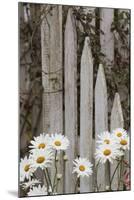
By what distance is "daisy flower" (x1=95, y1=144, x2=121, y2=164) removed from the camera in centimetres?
291

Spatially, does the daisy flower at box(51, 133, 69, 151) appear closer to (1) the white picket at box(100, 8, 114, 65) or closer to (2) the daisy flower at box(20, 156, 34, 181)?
(2) the daisy flower at box(20, 156, 34, 181)

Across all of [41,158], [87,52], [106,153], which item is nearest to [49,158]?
[41,158]

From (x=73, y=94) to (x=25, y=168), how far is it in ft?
1.41

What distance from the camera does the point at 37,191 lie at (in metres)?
2.81

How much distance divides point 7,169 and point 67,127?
1.17 feet

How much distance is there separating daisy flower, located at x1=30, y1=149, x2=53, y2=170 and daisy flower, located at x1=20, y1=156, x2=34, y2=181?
0.02 metres

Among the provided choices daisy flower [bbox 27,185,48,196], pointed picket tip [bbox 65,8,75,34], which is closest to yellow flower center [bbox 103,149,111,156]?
daisy flower [bbox 27,185,48,196]

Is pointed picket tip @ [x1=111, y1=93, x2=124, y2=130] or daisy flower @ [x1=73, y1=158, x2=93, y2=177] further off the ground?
pointed picket tip @ [x1=111, y1=93, x2=124, y2=130]

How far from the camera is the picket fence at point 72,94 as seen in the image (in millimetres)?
2824

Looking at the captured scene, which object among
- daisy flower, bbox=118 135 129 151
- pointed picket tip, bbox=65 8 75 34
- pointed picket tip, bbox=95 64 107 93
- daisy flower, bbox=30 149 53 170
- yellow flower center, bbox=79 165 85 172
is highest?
pointed picket tip, bbox=65 8 75 34

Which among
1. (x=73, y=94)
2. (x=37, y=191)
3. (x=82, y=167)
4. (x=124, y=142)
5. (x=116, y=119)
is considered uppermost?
(x=73, y=94)

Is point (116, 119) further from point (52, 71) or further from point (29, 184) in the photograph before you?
point (29, 184)

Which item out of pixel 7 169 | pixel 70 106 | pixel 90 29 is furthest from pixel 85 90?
pixel 7 169

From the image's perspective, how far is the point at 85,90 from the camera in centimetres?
A: 289
